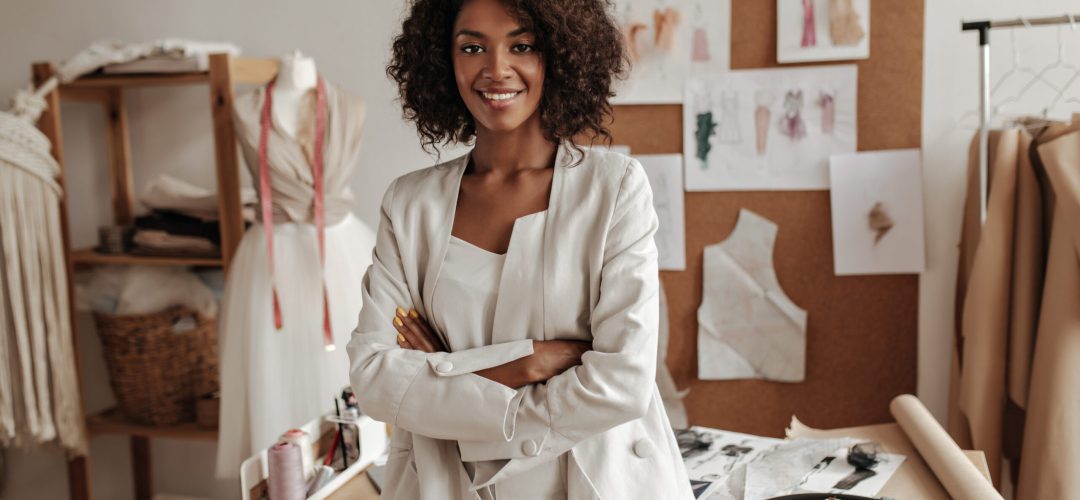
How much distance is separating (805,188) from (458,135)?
1.37 meters

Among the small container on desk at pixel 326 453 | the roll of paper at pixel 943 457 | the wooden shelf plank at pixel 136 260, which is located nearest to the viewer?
the roll of paper at pixel 943 457

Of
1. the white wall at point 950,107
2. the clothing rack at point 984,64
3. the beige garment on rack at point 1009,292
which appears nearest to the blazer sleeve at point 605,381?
the beige garment on rack at point 1009,292

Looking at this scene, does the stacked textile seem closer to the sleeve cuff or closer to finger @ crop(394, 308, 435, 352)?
finger @ crop(394, 308, 435, 352)

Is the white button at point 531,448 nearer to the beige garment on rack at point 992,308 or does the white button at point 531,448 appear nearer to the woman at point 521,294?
the woman at point 521,294

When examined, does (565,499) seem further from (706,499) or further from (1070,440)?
(1070,440)

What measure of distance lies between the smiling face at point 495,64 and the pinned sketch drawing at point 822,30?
1403mm

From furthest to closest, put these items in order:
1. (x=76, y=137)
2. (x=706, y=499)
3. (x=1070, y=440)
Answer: (x=76, y=137) → (x=1070, y=440) → (x=706, y=499)

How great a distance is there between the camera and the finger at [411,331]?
1208 millimetres

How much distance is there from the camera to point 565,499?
1166mm

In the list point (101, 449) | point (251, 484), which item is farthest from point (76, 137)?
point (251, 484)

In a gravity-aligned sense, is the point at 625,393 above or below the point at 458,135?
below

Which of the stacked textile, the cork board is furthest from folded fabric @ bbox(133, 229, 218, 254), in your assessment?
the cork board

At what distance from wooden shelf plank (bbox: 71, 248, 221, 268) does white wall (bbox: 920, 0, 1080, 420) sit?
1976 mm

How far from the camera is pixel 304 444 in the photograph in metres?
1.63
